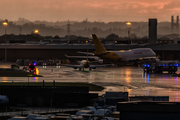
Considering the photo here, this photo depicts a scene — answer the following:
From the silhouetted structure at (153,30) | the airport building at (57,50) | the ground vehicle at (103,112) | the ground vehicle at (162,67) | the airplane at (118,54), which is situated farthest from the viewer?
the silhouetted structure at (153,30)

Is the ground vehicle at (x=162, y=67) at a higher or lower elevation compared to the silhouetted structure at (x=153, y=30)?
lower

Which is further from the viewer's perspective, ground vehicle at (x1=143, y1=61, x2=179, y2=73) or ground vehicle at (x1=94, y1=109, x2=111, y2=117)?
ground vehicle at (x1=143, y1=61, x2=179, y2=73)

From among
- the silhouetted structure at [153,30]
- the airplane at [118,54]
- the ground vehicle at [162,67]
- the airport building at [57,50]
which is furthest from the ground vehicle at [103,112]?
the silhouetted structure at [153,30]

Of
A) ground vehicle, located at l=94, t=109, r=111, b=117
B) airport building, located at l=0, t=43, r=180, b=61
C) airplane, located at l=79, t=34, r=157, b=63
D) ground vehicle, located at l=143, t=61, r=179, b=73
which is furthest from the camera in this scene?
airport building, located at l=0, t=43, r=180, b=61

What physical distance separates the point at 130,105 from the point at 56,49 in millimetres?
156465

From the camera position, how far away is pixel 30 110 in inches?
1560

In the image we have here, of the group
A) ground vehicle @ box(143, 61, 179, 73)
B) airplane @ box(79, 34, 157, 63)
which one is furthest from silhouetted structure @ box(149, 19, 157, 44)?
ground vehicle @ box(143, 61, 179, 73)

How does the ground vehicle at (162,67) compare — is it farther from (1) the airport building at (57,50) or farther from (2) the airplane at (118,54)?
(1) the airport building at (57,50)

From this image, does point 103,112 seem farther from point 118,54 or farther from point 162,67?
point 118,54

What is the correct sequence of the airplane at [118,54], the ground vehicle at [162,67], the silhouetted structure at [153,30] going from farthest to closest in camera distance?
the silhouetted structure at [153,30] < the airplane at [118,54] < the ground vehicle at [162,67]

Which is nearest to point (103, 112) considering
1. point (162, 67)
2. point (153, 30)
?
point (162, 67)

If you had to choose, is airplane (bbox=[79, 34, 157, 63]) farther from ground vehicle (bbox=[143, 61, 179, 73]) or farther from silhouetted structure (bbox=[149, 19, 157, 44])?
silhouetted structure (bbox=[149, 19, 157, 44])

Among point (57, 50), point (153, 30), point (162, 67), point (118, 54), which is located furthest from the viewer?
point (153, 30)

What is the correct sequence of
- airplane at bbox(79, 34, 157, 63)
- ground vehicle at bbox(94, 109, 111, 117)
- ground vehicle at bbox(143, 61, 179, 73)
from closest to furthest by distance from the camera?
1. ground vehicle at bbox(94, 109, 111, 117)
2. ground vehicle at bbox(143, 61, 179, 73)
3. airplane at bbox(79, 34, 157, 63)
